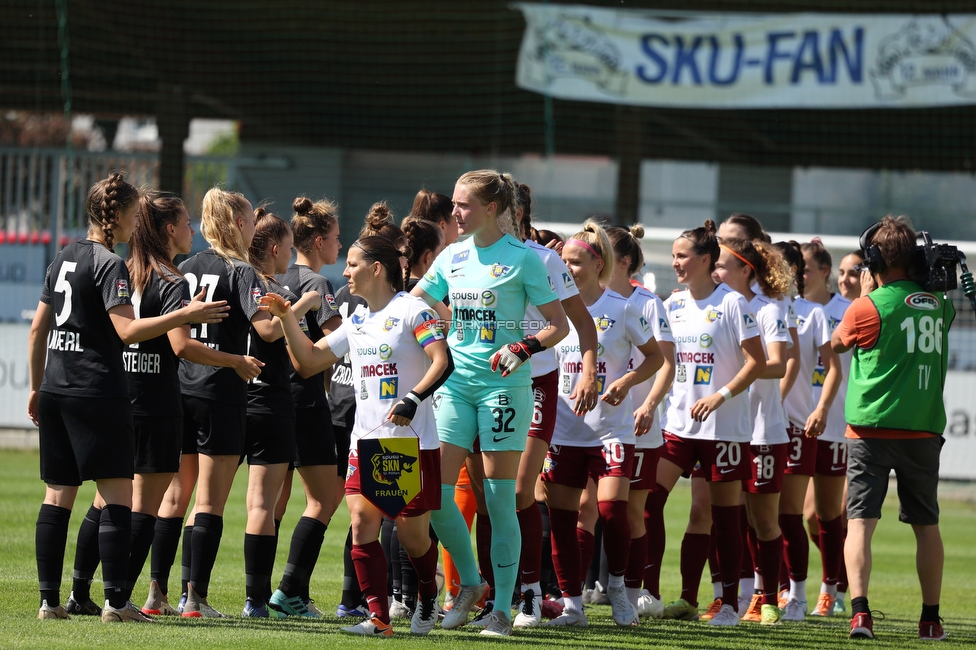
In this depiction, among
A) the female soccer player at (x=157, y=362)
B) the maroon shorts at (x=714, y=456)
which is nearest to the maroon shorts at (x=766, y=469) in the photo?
the maroon shorts at (x=714, y=456)

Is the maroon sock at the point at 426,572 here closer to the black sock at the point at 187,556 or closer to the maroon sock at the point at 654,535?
the black sock at the point at 187,556

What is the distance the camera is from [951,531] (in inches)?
496

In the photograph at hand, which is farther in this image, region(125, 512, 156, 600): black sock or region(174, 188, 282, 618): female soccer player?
region(174, 188, 282, 618): female soccer player

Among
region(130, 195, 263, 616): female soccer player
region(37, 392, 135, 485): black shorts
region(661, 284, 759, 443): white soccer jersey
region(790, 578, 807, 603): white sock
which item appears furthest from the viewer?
region(790, 578, 807, 603): white sock

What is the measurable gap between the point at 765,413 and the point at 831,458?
1.01 meters

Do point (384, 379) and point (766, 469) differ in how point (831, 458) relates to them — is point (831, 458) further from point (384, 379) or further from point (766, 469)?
point (384, 379)

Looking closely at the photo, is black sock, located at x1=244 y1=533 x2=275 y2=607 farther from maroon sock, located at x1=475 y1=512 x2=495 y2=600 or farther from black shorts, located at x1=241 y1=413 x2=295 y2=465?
maroon sock, located at x1=475 y1=512 x2=495 y2=600

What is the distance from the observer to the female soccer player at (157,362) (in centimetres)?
544

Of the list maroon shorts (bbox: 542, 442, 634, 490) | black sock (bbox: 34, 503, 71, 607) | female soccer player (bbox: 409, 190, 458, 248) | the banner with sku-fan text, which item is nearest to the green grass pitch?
black sock (bbox: 34, 503, 71, 607)

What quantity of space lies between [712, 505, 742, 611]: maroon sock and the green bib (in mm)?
905

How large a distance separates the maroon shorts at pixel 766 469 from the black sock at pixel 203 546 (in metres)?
3.02

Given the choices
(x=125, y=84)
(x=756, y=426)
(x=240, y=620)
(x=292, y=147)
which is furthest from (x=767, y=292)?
(x=292, y=147)

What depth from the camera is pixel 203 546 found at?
18.7ft

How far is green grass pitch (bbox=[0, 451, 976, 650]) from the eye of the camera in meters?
4.90
